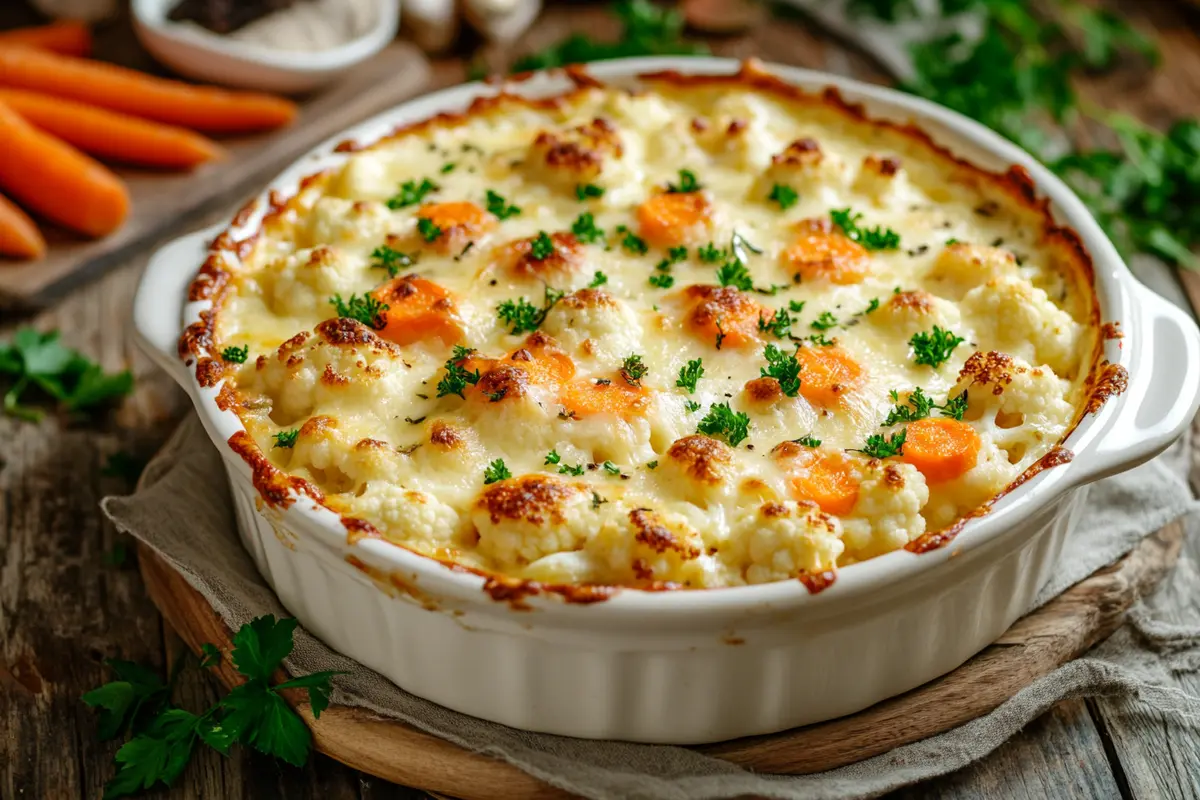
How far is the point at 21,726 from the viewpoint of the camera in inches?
148

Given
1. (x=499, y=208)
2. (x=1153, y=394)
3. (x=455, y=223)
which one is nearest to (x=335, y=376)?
(x=455, y=223)

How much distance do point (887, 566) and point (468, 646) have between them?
1069mm

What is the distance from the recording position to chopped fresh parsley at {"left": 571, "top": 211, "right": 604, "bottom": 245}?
173 inches

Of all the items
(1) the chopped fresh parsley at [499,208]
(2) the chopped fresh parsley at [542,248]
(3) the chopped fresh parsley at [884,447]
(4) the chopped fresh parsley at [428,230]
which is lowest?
(4) the chopped fresh parsley at [428,230]

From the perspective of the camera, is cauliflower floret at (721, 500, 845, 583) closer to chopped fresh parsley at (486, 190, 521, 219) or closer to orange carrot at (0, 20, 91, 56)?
chopped fresh parsley at (486, 190, 521, 219)

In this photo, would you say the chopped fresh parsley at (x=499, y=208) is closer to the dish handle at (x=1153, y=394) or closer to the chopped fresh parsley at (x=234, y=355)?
the chopped fresh parsley at (x=234, y=355)

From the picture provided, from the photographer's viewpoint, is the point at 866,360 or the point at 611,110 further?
the point at 611,110

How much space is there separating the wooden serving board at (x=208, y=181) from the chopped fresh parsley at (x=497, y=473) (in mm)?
2872

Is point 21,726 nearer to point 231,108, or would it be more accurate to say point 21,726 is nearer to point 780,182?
point 780,182

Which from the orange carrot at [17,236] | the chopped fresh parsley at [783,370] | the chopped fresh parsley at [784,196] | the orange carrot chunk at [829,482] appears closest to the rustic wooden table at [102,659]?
the orange carrot at [17,236]

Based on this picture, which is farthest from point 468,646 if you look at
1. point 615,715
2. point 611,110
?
point 611,110

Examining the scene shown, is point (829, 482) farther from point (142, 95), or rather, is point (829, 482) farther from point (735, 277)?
point (142, 95)

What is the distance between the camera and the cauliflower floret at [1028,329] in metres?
3.94

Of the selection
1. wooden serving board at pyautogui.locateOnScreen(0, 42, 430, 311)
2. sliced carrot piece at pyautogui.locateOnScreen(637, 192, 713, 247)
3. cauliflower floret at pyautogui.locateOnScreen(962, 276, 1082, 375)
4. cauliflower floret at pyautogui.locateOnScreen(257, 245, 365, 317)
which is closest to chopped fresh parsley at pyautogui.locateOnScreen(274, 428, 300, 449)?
cauliflower floret at pyautogui.locateOnScreen(257, 245, 365, 317)
